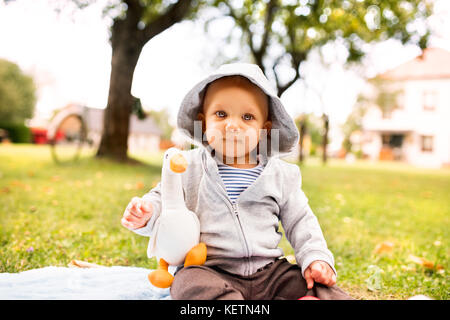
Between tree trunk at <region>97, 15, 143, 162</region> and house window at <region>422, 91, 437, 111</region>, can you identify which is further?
house window at <region>422, 91, 437, 111</region>

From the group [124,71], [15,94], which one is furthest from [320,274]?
[15,94]

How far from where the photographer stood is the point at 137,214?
141cm

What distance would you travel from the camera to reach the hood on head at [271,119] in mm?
1688

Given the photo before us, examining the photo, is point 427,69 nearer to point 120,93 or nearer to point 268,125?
point 120,93

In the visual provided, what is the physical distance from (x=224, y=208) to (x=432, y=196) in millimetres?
6442

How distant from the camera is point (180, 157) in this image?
4.75 feet

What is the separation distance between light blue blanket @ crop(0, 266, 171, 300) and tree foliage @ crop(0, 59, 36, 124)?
3474 cm

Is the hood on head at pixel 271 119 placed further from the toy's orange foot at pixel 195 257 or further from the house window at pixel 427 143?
the house window at pixel 427 143

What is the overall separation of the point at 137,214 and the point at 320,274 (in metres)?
0.73

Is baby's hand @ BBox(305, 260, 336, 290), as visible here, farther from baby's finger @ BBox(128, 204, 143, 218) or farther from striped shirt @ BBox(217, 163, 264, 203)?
baby's finger @ BBox(128, 204, 143, 218)

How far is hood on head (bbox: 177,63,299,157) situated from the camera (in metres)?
1.69

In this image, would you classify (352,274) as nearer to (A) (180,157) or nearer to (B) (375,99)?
(A) (180,157)

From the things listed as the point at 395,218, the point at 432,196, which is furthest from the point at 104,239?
the point at 432,196

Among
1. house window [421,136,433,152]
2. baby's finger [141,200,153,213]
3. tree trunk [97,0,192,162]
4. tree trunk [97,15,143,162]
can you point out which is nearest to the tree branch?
tree trunk [97,0,192,162]
